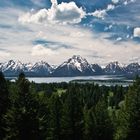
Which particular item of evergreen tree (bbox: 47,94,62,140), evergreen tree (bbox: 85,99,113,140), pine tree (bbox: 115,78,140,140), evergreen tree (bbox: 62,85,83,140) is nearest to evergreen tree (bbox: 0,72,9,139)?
pine tree (bbox: 115,78,140,140)

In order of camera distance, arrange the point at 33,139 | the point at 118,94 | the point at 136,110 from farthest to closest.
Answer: the point at 118,94 → the point at 136,110 → the point at 33,139

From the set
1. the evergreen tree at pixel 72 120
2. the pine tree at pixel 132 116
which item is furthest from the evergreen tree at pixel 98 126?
the pine tree at pixel 132 116

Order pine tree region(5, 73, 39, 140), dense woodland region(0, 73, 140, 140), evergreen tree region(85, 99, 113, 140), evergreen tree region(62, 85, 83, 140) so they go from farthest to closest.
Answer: evergreen tree region(85, 99, 113, 140) → evergreen tree region(62, 85, 83, 140) → dense woodland region(0, 73, 140, 140) → pine tree region(5, 73, 39, 140)

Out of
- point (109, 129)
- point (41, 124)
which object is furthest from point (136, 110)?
point (41, 124)

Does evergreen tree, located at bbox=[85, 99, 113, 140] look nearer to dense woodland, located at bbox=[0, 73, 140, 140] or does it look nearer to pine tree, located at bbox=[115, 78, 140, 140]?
dense woodland, located at bbox=[0, 73, 140, 140]

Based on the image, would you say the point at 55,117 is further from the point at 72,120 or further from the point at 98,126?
the point at 98,126

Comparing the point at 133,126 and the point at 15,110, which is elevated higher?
the point at 15,110

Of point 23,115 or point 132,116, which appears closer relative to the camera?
point 23,115

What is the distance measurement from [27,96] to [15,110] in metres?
1.65

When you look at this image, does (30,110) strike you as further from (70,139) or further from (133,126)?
(70,139)

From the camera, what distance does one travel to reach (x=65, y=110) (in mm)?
54938

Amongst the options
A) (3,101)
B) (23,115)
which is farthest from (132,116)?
(23,115)

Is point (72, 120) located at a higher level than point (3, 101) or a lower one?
lower

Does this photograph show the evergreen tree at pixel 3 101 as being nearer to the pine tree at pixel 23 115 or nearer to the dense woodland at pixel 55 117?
the dense woodland at pixel 55 117
